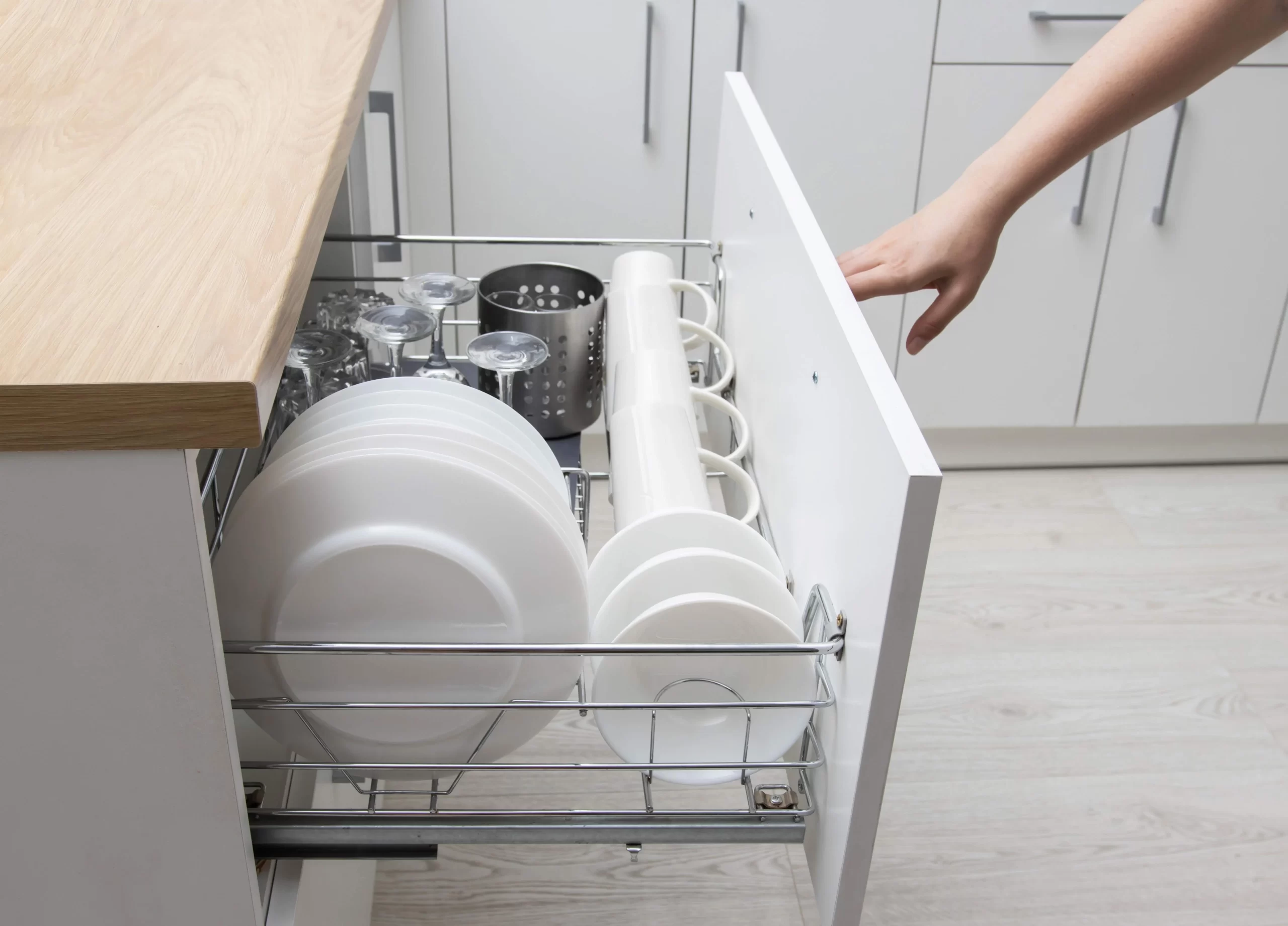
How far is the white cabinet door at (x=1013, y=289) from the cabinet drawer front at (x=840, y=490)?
1.30m

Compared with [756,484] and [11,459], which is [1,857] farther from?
[756,484]

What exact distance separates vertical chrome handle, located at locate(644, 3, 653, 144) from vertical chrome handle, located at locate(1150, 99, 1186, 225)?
0.95 m

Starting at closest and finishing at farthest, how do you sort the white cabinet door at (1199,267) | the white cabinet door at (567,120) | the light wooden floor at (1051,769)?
the light wooden floor at (1051,769) → the white cabinet door at (567,120) → the white cabinet door at (1199,267)

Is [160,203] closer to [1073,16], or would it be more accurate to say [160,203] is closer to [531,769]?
[531,769]

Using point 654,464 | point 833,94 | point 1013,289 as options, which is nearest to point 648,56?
point 833,94

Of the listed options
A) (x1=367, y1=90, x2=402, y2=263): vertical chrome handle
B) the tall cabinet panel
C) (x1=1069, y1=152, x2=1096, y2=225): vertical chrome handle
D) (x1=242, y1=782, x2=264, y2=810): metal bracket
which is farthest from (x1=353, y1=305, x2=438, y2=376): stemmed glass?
the tall cabinet panel

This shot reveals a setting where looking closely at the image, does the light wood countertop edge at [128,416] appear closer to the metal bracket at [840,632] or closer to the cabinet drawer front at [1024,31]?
the metal bracket at [840,632]

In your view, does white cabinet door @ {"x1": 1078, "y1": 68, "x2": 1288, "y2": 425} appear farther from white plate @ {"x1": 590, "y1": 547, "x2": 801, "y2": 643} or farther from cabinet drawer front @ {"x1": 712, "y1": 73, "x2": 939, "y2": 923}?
white plate @ {"x1": 590, "y1": 547, "x2": 801, "y2": 643}

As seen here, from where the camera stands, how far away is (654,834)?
2.24 feet

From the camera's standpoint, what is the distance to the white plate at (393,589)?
2.12 feet

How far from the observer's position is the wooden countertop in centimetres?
50

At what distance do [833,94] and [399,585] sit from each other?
173cm

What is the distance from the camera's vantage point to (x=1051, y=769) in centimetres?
167

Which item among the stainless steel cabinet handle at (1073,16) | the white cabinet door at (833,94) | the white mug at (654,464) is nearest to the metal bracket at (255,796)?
the white mug at (654,464)
